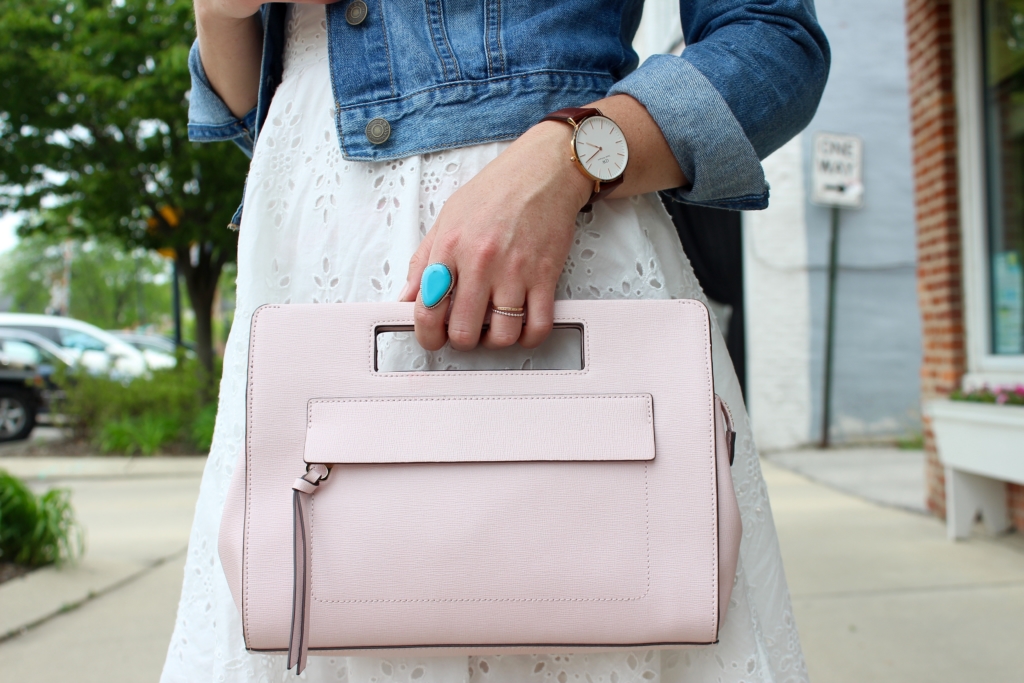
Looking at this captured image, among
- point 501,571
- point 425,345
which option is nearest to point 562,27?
point 425,345

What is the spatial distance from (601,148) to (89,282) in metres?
39.0

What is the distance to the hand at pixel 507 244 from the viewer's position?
2.12 feet

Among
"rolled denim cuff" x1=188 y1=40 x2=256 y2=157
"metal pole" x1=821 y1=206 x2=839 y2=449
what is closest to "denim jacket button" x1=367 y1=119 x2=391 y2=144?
"rolled denim cuff" x1=188 y1=40 x2=256 y2=157

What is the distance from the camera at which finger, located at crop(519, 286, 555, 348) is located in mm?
Answer: 662

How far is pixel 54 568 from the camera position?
11.2 ft

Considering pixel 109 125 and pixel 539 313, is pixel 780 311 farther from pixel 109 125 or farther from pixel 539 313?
pixel 109 125

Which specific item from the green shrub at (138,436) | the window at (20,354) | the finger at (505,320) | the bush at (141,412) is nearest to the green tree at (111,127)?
the bush at (141,412)

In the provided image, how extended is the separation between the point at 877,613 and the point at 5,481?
374 cm

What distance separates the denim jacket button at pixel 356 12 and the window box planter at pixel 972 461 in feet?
11.4

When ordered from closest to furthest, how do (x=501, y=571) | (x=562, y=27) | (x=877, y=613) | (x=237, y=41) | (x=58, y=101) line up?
(x=501, y=571)
(x=562, y=27)
(x=237, y=41)
(x=877, y=613)
(x=58, y=101)

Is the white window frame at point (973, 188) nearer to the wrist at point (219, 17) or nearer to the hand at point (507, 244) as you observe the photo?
the hand at point (507, 244)

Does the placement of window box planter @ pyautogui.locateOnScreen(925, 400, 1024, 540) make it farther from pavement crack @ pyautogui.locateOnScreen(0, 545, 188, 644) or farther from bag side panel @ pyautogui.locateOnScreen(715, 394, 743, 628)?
pavement crack @ pyautogui.locateOnScreen(0, 545, 188, 644)

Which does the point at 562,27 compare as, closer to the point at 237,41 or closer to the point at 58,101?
the point at 237,41

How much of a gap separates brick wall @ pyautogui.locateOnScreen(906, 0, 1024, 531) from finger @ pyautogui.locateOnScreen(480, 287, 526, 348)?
4047mm
